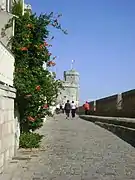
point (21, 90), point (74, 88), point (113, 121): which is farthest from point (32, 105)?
point (74, 88)

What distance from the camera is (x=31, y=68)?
43.6 feet

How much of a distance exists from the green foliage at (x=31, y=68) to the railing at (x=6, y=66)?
0.80 m

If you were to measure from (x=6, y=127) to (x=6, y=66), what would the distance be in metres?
1.50

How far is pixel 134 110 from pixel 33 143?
9624 mm

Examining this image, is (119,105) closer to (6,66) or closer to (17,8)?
(17,8)

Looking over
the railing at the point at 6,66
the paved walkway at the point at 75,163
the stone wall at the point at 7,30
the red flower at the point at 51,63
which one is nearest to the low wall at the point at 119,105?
the paved walkway at the point at 75,163

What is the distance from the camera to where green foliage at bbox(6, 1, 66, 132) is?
12625 millimetres

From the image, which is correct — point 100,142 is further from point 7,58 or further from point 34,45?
point 7,58

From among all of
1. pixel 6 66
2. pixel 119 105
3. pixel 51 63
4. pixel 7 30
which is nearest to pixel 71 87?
pixel 119 105

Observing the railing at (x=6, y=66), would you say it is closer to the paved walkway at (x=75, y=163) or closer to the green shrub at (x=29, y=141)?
the paved walkway at (x=75, y=163)

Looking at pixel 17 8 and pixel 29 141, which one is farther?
pixel 17 8

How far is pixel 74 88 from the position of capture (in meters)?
70.6

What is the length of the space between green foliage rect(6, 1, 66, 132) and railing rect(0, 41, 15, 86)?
2.62ft

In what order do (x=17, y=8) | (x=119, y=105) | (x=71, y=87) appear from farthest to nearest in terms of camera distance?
1. (x=71, y=87)
2. (x=119, y=105)
3. (x=17, y=8)
